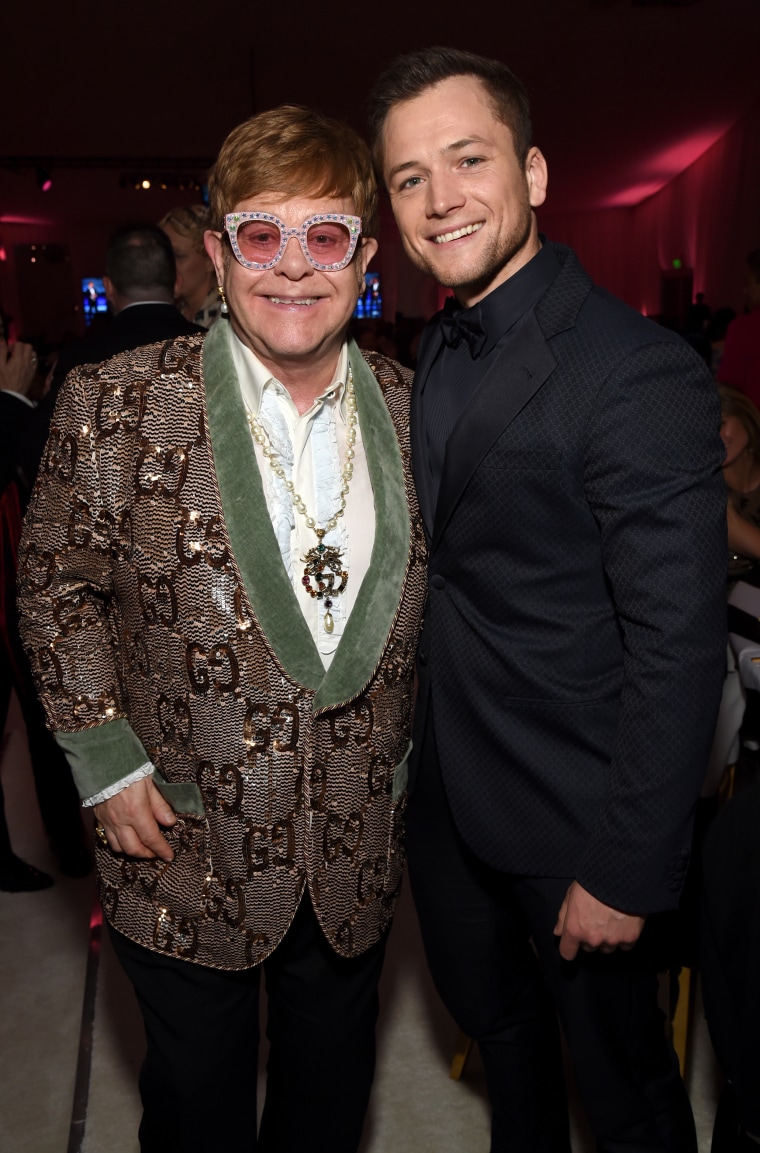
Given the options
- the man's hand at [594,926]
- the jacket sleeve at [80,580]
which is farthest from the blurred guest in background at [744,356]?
the jacket sleeve at [80,580]

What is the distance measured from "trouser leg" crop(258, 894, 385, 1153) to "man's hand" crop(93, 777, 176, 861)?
25 centimetres

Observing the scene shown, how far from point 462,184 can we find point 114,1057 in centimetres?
203

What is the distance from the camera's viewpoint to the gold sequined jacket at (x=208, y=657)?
1.39 m

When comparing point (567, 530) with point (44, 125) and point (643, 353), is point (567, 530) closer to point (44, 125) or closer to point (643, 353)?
point (643, 353)

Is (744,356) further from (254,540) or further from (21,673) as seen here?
(254,540)

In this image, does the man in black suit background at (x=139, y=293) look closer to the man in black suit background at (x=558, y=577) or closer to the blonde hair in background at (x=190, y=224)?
the blonde hair in background at (x=190, y=224)

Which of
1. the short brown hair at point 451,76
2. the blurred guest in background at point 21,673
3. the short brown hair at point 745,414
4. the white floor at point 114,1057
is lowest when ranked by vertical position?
the white floor at point 114,1057

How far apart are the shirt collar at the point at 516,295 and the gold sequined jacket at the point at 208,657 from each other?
0.75 ft

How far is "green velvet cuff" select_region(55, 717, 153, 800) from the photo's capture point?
1.48 metres

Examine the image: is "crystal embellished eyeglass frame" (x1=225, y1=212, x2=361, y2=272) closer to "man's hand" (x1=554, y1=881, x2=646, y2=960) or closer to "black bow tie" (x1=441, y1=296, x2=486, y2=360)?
"black bow tie" (x1=441, y1=296, x2=486, y2=360)

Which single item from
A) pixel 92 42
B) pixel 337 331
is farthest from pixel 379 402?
pixel 92 42

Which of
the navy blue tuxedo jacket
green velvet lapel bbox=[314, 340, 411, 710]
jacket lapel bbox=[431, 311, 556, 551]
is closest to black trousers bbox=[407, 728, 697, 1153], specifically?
the navy blue tuxedo jacket

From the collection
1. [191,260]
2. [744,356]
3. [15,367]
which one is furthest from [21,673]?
[744,356]

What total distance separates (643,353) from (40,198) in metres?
15.7
